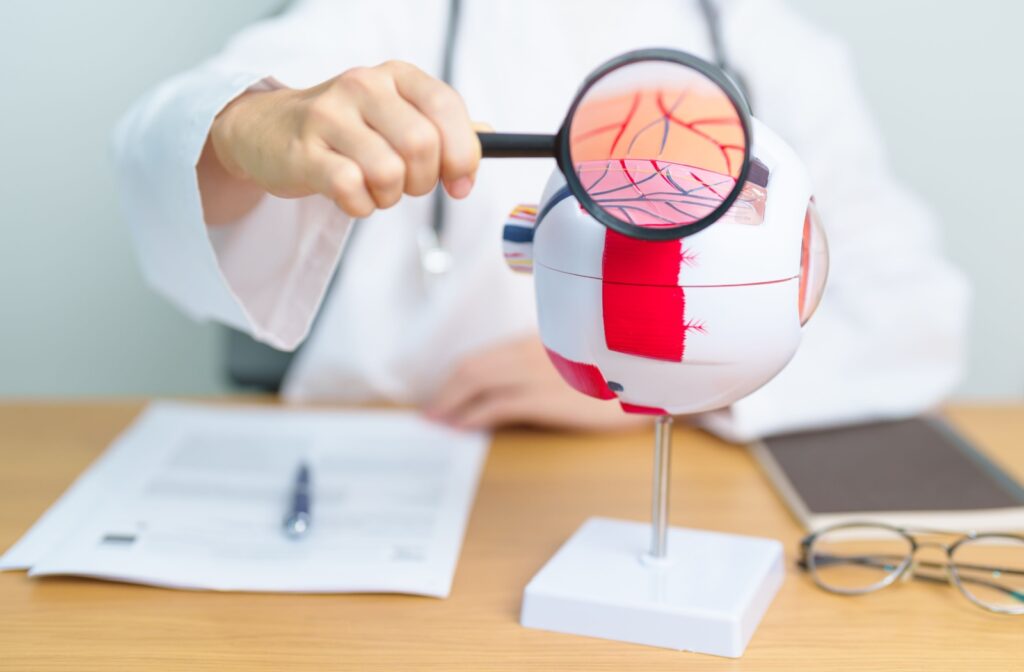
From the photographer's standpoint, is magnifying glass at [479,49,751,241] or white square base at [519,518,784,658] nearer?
magnifying glass at [479,49,751,241]

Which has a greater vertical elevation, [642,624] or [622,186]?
[622,186]

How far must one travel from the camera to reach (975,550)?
0.73 metres

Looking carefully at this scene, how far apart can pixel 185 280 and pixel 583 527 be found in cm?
31

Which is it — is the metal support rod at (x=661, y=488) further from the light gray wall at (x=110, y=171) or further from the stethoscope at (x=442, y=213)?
the light gray wall at (x=110, y=171)

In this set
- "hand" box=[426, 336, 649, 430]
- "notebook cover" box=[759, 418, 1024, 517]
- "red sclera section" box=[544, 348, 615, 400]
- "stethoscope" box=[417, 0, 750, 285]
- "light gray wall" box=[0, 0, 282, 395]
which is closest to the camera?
"red sclera section" box=[544, 348, 615, 400]

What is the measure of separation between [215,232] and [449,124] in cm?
29

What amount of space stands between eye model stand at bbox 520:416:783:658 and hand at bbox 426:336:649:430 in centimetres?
23

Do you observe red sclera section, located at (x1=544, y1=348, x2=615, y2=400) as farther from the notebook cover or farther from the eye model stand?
the notebook cover

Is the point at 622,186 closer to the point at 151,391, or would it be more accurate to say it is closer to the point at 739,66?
the point at 739,66

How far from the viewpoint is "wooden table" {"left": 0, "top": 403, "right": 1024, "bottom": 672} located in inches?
23.1

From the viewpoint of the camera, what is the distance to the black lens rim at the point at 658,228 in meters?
0.46

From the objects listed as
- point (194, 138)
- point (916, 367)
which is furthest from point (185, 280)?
point (916, 367)

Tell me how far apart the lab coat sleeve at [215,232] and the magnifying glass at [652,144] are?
215 mm

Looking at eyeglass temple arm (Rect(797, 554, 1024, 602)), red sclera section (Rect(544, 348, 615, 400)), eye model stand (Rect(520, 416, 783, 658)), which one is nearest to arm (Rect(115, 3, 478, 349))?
red sclera section (Rect(544, 348, 615, 400))
